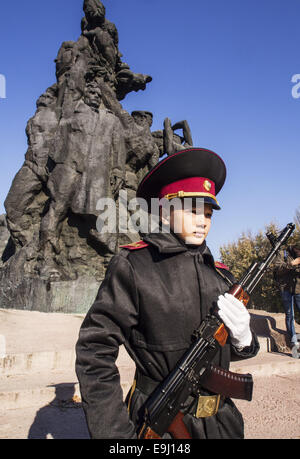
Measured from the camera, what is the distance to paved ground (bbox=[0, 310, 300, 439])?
9.86 feet

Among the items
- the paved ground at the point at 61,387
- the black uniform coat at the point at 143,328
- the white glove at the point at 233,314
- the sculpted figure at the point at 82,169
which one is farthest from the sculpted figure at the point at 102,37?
the white glove at the point at 233,314

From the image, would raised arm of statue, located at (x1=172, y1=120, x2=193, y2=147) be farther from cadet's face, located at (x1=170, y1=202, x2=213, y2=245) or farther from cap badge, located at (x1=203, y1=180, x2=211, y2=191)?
cadet's face, located at (x1=170, y1=202, x2=213, y2=245)

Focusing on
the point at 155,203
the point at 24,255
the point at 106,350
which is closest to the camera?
the point at 106,350

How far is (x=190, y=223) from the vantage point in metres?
1.68

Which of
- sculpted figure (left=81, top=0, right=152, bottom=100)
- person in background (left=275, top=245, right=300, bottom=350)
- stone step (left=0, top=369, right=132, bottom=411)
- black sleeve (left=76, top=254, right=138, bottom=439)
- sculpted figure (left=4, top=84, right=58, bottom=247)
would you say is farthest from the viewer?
sculpted figure (left=81, top=0, right=152, bottom=100)

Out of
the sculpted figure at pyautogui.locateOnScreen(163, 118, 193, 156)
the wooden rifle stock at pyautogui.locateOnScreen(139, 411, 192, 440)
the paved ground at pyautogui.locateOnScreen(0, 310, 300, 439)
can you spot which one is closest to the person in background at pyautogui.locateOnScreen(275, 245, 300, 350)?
the paved ground at pyautogui.locateOnScreen(0, 310, 300, 439)

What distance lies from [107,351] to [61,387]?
2.64 metres

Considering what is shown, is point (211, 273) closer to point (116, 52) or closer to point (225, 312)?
point (225, 312)

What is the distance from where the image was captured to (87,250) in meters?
10.2

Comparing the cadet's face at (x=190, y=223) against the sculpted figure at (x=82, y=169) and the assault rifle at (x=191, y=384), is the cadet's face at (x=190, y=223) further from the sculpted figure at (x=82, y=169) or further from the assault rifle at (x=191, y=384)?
the sculpted figure at (x=82, y=169)

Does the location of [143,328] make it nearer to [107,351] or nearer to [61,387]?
[107,351]

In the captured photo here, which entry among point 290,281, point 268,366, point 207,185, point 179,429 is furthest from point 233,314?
point 290,281

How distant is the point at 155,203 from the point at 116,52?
1295 cm

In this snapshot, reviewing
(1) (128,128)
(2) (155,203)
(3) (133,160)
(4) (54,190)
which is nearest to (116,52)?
(1) (128,128)
